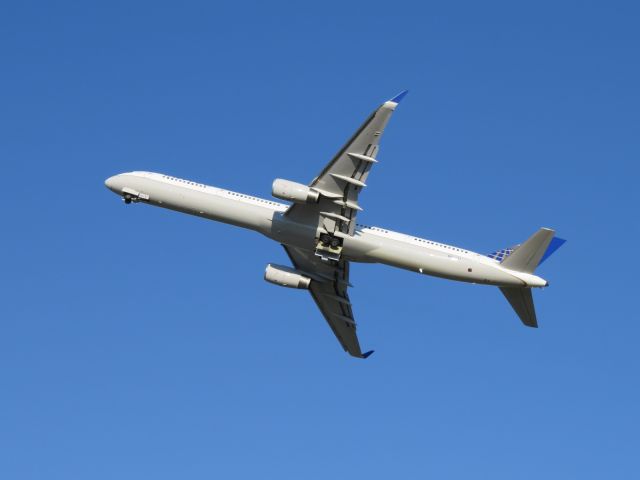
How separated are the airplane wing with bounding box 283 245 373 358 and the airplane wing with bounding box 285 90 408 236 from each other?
21.9 ft

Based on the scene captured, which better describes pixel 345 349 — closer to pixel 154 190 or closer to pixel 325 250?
pixel 325 250

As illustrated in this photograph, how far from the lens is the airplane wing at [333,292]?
81375mm

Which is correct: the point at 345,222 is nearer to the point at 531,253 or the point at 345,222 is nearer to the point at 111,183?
the point at 531,253

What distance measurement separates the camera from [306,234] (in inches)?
2896

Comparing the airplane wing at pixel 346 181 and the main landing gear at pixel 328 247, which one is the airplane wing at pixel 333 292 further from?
the airplane wing at pixel 346 181

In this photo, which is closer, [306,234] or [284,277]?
[306,234]

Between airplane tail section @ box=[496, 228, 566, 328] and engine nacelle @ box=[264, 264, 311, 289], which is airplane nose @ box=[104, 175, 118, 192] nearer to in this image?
engine nacelle @ box=[264, 264, 311, 289]

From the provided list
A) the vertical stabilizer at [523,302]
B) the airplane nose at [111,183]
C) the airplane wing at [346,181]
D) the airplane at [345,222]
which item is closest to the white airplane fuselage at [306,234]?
the airplane at [345,222]

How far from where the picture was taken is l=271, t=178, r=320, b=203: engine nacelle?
7100cm

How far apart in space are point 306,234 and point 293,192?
4.11 metres

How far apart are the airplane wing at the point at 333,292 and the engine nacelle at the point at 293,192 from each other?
8808mm

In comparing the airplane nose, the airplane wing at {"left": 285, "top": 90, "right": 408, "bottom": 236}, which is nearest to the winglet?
the airplane wing at {"left": 285, "top": 90, "right": 408, "bottom": 236}

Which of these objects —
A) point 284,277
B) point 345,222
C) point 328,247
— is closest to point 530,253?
point 345,222

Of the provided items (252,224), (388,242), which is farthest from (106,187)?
(388,242)
